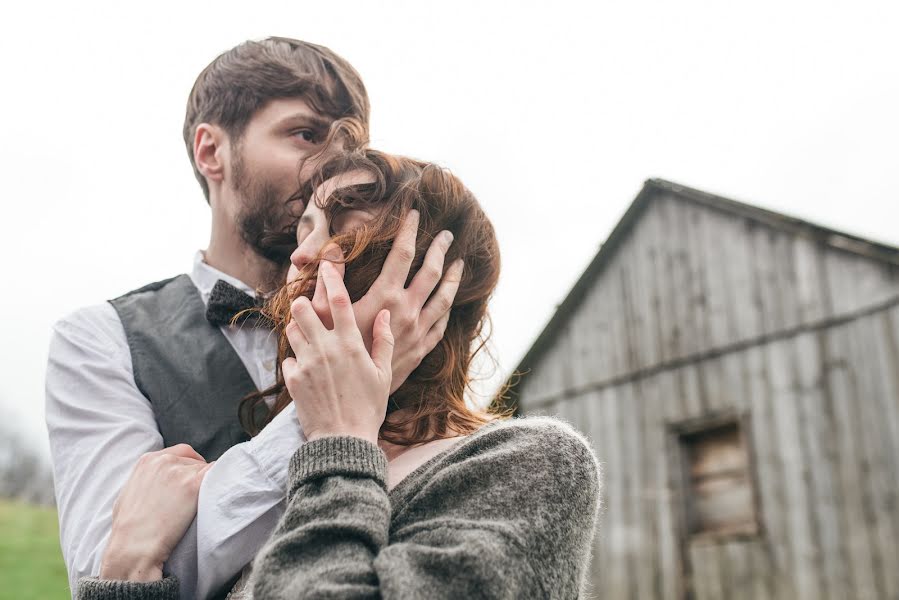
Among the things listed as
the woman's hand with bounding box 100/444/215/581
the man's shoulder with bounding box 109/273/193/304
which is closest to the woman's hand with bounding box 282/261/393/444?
the woman's hand with bounding box 100/444/215/581

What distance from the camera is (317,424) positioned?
175 centimetres

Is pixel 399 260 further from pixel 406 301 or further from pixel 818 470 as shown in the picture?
pixel 818 470

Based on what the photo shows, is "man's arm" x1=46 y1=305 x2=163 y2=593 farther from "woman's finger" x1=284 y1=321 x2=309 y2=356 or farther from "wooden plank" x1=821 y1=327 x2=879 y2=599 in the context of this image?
"wooden plank" x1=821 y1=327 x2=879 y2=599

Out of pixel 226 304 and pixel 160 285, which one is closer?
pixel 226 304

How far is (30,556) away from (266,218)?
13656mm

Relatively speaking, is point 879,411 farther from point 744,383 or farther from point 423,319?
point 423,319

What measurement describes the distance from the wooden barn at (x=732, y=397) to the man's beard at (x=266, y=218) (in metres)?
6.37

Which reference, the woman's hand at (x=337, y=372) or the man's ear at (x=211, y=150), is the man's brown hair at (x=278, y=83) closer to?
the man's ear at (x=211, y=150)

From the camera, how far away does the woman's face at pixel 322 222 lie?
2.11 m

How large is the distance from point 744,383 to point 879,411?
1.30 metres

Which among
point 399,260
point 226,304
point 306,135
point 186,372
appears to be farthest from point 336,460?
point 306,135

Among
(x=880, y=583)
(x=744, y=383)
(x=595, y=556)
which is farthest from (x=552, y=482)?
(x=595, y=556)

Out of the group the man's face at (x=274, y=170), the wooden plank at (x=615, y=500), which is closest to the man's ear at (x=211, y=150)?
the man's face at (x=274, y=170)

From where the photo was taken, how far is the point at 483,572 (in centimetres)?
153
